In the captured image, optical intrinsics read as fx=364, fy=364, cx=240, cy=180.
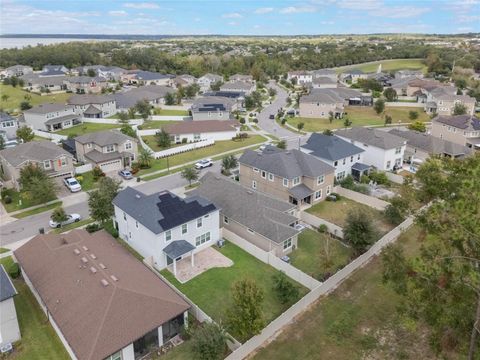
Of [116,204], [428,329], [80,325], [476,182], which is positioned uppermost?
[476,182]

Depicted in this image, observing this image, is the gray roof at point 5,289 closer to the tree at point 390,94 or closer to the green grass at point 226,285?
the green grass at point 226,285

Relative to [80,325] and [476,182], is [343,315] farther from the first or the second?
[80,325]

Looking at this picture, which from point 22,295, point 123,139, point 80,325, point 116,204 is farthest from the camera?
point 123,139

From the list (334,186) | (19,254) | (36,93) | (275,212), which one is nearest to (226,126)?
(334,186)

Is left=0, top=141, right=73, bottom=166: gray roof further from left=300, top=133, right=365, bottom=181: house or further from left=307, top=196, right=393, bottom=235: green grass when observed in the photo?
left=300, top=133, right=365, bottom=181: house

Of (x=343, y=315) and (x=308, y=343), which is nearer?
(x=308, y=343)

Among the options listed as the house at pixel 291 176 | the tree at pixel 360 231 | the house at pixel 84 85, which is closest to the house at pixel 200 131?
the house at pixel 291 176

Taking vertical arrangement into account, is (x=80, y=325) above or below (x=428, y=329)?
above
